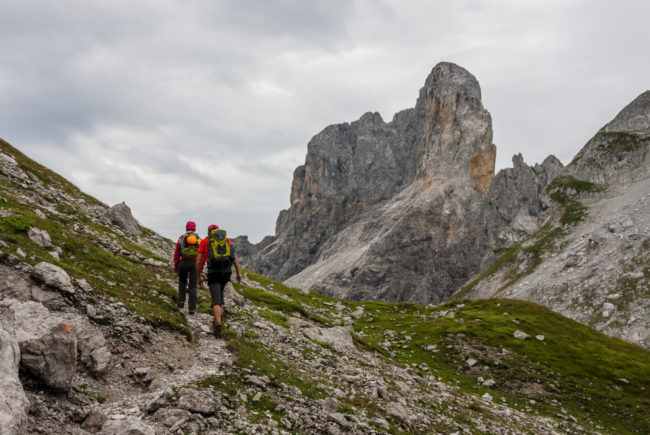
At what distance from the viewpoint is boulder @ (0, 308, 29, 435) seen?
5.83 metres

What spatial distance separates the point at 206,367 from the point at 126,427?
15.5 feet

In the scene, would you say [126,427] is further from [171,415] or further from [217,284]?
Result: [217,284]

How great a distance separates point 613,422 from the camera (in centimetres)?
2573

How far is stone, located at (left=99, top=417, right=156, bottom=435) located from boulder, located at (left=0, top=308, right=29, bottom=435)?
6.09ft

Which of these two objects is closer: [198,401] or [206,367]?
[198,401]

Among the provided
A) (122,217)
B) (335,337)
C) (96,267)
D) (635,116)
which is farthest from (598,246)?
(96,267)

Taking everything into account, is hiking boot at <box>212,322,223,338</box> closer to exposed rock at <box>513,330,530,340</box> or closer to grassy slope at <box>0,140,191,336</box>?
grassy slope at <box>0,140,191,336</box>

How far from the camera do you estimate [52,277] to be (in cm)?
1234

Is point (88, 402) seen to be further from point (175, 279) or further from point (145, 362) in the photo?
point (175, 279)

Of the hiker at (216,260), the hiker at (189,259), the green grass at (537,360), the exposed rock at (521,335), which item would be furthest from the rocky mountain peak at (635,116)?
the hiker at (189,259)

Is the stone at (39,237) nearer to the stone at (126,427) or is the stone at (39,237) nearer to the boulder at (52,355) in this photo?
the boulder at (52,355)

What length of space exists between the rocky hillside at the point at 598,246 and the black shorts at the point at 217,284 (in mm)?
75467

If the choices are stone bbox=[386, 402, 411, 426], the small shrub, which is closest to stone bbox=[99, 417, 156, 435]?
stone bbox=[386, 402, 411, 426]

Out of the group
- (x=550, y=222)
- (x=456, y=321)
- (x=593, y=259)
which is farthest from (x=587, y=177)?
(x=456, y=321)
